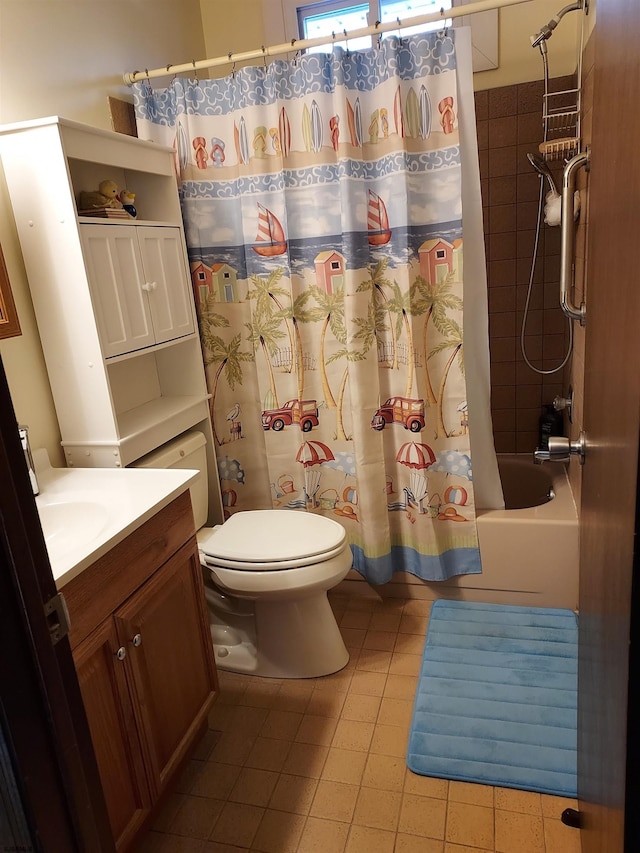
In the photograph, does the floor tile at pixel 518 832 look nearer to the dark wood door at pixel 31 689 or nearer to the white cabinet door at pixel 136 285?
the dark wood door at pixel 31 689

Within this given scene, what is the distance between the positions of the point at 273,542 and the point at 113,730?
764 millimetres

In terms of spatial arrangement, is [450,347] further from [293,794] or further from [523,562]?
[293,794]

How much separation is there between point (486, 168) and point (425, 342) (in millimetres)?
1070

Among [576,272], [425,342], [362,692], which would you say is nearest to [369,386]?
[425,342]

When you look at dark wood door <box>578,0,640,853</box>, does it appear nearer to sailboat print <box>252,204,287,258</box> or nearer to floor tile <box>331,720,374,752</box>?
floor tile <box>331,720,374,752</box>

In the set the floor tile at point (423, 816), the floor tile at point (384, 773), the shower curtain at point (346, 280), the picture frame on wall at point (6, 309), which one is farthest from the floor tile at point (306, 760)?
the picture frame on wall at point (6, 309)

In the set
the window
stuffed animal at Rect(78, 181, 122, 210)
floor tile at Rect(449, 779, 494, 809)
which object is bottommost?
floor tile at Rect(449, 779, 494, 809)

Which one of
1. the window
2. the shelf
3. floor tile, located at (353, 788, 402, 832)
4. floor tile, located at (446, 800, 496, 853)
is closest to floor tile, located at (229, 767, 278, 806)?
floor tile, located at (353, 788, 402, 832)

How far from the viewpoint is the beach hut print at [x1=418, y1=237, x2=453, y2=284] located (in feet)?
6.84

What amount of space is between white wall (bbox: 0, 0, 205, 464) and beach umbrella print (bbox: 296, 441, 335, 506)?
2.92 ft

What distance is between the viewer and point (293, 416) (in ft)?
7.79

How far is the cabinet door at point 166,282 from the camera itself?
201cm

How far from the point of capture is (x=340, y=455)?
7.79 feet

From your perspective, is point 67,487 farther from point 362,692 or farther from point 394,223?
point 394,223
